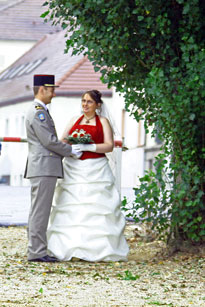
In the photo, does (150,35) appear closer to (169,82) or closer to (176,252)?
(169,82)

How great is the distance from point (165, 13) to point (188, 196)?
1886mm

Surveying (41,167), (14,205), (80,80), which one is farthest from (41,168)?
(80,80)

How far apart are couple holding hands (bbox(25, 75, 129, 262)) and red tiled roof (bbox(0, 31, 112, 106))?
34060mm

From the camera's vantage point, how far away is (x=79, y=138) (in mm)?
9953

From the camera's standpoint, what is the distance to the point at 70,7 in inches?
379

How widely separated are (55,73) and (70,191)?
41226 millimetres

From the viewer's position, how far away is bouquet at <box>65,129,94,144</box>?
32.6 feet

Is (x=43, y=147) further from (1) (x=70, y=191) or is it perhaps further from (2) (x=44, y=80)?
(2) (x=44, y=80)

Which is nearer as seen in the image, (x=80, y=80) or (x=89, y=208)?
(x=89, y=208)

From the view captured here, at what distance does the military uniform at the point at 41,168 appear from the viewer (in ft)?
31.6

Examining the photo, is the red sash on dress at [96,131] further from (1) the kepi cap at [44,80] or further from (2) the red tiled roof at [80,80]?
(2) the red tiled roof at [80,80]

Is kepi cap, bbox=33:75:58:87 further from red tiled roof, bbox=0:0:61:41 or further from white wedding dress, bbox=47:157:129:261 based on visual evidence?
red tiled roof, bbox=0:0:61:41

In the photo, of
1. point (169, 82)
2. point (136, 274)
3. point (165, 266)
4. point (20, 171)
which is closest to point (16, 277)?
point (136, 274)

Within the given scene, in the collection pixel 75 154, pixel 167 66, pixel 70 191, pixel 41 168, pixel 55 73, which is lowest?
pixel 70 191
